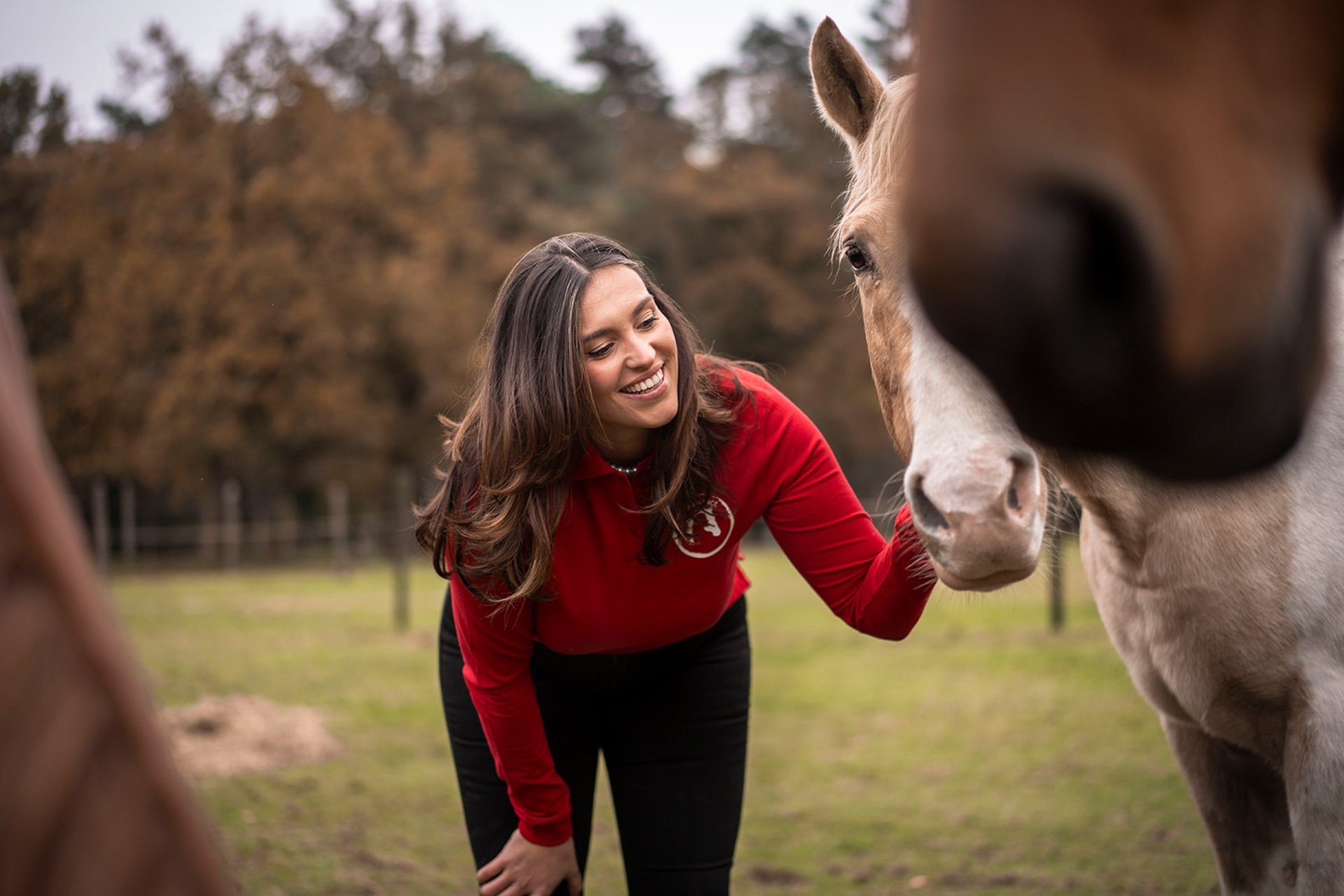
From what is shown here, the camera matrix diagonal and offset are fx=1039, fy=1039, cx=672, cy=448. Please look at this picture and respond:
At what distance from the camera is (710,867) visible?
250 centimetres

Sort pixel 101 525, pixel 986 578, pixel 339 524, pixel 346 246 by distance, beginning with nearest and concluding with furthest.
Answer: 1. pixel 986 578
2. pixel 101 525
3. pixel 339 524
4. pixel 346 246

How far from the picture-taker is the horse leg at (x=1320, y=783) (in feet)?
6.06

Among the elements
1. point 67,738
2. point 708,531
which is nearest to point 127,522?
point 708,531

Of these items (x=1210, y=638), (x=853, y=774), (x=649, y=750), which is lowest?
(x=853, y=774)

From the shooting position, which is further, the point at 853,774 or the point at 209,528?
the point at 209,528

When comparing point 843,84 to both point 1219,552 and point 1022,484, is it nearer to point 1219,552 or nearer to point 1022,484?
point 1022,484

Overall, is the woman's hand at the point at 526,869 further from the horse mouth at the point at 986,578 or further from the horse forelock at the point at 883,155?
the horse forelock at the point at 883,155

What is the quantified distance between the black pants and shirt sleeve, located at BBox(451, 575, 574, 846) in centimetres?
18

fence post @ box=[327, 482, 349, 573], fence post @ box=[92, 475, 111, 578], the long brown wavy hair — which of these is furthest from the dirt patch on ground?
fence post @ box=[92, 475, 111, 578]

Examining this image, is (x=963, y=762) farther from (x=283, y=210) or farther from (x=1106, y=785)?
(x=283, y=210)

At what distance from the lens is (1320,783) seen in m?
1.86

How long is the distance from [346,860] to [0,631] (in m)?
4.48

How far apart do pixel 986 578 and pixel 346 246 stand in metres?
22.1

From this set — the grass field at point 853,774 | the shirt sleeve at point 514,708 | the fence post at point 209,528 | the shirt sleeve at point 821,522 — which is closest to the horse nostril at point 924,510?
the grass field at point 853,774
